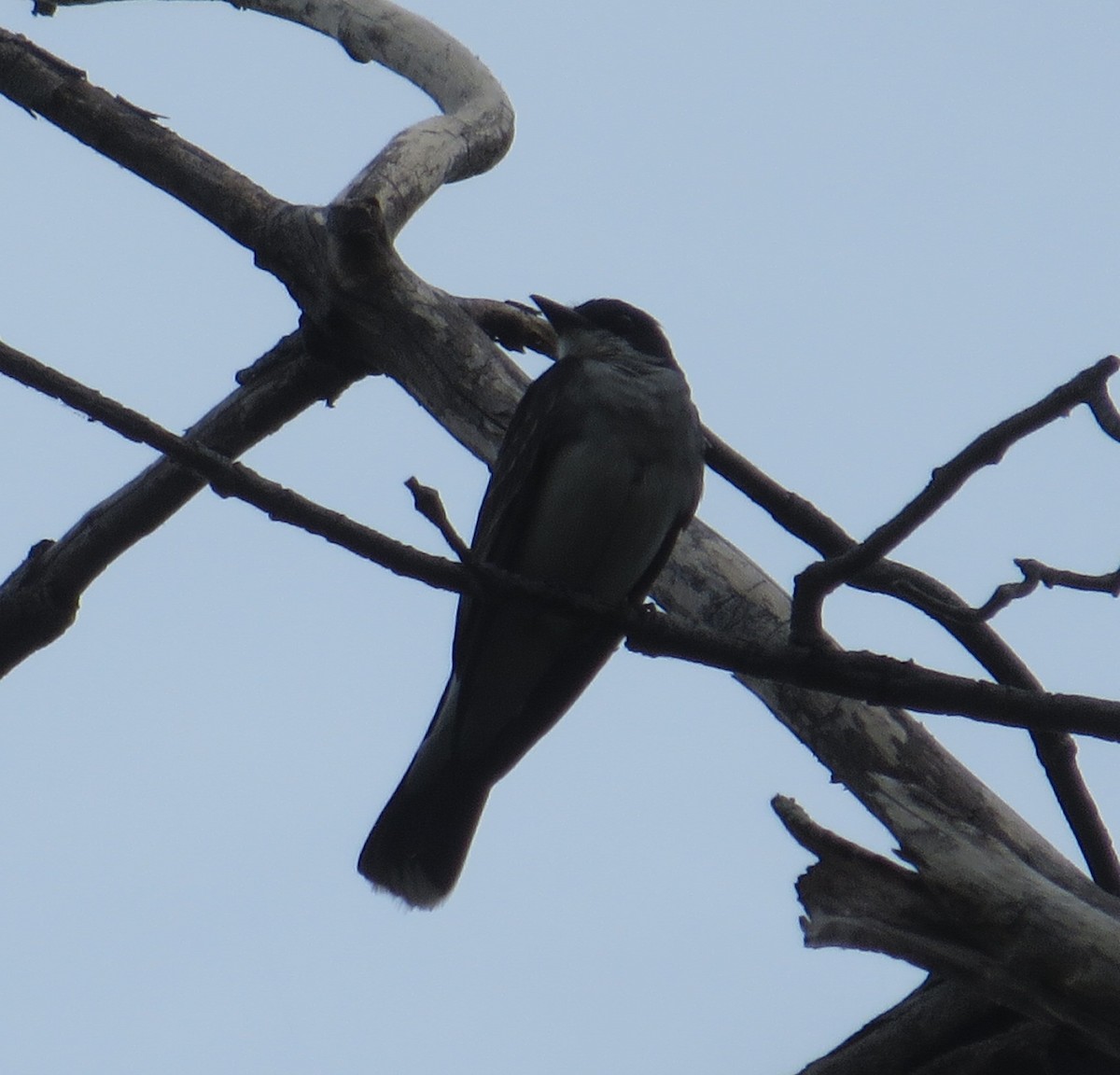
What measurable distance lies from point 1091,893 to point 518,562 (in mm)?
2161

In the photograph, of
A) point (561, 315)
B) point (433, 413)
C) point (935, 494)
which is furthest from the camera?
point (561, 315)

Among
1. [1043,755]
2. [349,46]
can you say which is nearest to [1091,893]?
[1043,755]

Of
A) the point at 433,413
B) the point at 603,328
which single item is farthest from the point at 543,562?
the point at 603,328

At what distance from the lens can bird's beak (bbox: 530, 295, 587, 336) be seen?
567 centimetres

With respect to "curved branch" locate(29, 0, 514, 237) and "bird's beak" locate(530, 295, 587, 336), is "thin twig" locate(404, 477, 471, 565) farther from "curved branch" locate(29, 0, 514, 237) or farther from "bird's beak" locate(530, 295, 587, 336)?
"bird's beak" locate(530, 295, 587, 336)

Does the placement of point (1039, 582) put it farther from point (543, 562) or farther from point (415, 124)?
point (415, 124)

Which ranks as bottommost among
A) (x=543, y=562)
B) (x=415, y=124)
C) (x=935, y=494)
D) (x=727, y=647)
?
(x=727, y=647)

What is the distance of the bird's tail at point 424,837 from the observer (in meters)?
4.88

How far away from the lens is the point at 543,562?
4.90 meters

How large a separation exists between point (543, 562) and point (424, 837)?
1.01m

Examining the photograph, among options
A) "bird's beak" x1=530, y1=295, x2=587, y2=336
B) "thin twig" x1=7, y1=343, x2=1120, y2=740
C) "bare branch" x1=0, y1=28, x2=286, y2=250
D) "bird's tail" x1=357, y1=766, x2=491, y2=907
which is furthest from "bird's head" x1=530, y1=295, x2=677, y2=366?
"thin twig" x1=7, y1=343, x2=1120, y2=740

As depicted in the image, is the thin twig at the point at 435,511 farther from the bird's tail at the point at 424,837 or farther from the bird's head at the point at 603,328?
the bird's head at the point at 603,328

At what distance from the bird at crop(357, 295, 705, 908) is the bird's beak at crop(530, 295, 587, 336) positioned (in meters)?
0.54

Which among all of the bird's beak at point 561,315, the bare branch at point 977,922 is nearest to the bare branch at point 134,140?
the bird's beak at point 561,315
